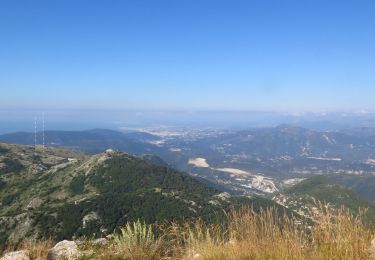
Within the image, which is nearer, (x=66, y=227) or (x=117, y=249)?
(x=117, y=249)

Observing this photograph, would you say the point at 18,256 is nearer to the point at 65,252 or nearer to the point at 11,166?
the point at 65,252

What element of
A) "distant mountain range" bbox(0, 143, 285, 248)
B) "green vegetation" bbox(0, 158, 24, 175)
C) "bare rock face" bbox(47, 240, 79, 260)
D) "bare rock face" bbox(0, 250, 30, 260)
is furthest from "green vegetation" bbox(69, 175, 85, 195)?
"bare rock face" bbox(0, 250, 30, 260)

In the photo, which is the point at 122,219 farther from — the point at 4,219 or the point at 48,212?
the point at 4,219

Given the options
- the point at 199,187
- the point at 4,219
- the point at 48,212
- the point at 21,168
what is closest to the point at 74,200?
the point at 48,212

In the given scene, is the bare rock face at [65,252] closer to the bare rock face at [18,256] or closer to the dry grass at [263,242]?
the dry grass at [263,242]

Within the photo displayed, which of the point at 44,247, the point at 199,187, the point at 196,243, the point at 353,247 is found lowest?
the point at 199,187

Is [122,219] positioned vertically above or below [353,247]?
below

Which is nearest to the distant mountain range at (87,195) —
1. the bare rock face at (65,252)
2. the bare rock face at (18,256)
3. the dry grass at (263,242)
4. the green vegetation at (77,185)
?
the green vegetation at (77,185)
